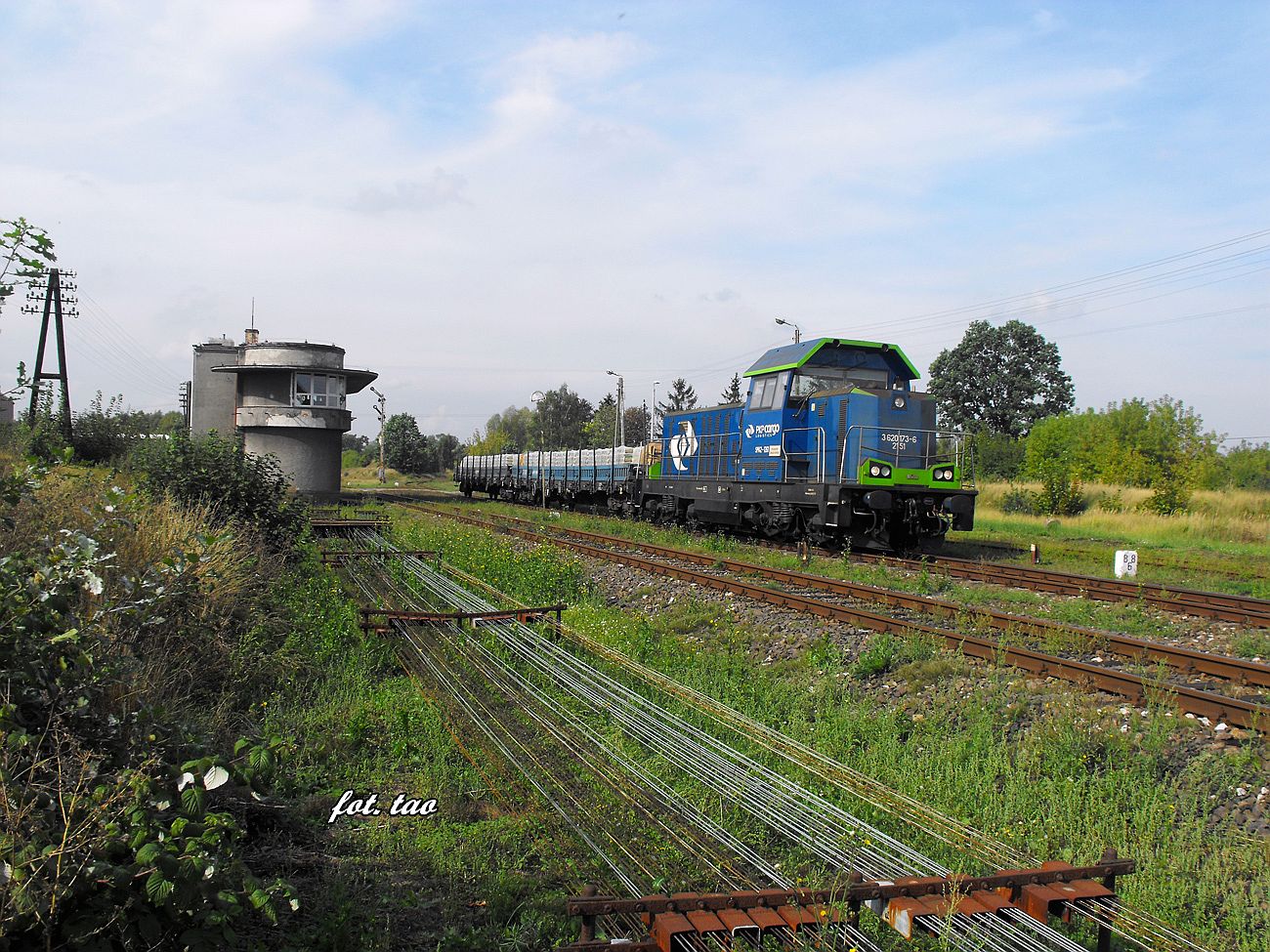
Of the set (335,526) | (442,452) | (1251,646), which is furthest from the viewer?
(442,452)

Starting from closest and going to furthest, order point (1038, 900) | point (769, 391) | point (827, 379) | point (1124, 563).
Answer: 1. point (1038, 900)
2. point (1124, 563)
3. point (827, 379)
4. point (769, 391)

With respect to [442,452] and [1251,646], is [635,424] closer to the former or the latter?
[442,452]

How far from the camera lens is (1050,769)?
19.4ft

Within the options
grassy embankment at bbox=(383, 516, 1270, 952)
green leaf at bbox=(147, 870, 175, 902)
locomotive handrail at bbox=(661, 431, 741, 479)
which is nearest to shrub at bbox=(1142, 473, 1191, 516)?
locomotive handrail at bbox=(661, 431, 741, 479)

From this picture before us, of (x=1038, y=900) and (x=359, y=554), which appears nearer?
(x=1038, y=900)

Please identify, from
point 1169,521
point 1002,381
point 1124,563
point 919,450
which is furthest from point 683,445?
point 1002,381

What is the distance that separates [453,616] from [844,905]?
19.4 feet

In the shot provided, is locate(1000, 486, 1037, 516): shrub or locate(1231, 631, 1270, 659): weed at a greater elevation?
locate(1000, 486, 1037, 516): shrub

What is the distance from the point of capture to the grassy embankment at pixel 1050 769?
4.44 m

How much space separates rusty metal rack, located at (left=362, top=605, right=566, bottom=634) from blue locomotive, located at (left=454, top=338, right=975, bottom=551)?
22.7ft

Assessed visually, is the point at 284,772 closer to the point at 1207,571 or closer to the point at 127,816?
the point at 127,816

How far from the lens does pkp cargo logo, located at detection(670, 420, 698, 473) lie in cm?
2075

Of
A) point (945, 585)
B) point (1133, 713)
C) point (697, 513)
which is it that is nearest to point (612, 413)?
point (697, 513)

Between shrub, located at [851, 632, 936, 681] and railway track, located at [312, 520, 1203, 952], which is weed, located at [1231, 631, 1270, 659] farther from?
railway track, located at [312, 520, 1203, 952]
